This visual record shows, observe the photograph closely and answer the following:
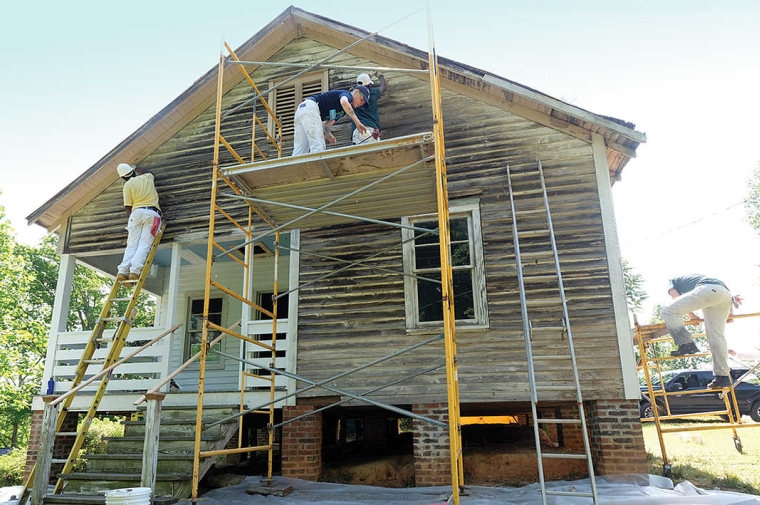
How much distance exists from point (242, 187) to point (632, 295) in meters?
39.9

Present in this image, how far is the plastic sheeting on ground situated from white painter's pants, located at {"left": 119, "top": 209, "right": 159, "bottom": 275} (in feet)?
12.2

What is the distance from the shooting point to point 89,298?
34594mm

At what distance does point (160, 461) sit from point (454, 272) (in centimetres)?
480

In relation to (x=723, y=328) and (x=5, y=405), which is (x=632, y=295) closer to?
(x=723, y=328)

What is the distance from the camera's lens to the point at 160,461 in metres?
6.13

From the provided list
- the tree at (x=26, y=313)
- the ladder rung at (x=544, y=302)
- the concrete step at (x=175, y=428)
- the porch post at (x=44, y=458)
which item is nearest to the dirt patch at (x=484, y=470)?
the concrete step at (x=175, y=428)

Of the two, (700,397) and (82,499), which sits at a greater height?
Result: (700,397)

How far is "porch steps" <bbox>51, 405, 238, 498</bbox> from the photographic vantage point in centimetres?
577

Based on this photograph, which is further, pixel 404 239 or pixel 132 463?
pixel 404 239

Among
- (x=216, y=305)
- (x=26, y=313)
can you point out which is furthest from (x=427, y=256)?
(x=26, y=313)

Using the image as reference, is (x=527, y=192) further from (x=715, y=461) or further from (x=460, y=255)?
(x=715, y=461)

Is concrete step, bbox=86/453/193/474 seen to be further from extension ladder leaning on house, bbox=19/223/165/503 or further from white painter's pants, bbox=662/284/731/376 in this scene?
white painter's pants, bbox=662/284/731/376

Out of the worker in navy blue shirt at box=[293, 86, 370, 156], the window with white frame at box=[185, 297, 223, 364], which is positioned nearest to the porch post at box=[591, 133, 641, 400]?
the worker in navy blue shirt at box=[293, 86, 370, 156]

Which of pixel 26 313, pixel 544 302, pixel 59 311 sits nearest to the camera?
pixel 544 302
